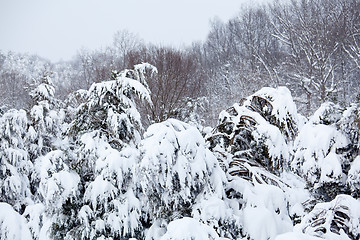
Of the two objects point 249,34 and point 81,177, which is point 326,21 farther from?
point 81,177

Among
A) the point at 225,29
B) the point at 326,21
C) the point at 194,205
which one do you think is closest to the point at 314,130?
the point at 194,205

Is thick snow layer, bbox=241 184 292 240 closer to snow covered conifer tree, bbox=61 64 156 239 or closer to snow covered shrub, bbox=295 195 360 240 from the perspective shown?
snow covered shrub, bbox=295 195 360 240

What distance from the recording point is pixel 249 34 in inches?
1098

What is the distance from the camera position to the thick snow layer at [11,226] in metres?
3.95

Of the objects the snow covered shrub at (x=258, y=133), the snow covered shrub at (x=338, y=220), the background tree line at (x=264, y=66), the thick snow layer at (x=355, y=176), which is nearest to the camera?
the snow covered shrub at (x=338, y=220)

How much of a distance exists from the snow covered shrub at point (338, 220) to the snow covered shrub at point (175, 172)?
5.16ft

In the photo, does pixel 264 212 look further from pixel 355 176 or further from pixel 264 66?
pixel 264 66

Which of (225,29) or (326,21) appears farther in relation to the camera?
(225,29)

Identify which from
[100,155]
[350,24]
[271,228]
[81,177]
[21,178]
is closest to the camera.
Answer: [271,228]

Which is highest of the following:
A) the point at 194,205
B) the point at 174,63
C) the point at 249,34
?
the point at 249,34

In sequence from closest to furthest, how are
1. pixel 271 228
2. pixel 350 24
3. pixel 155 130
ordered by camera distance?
pixel 271 228 < pixel 155 130 < pixel 350 24

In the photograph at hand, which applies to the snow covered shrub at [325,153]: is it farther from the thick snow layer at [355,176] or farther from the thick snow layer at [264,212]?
the thick snow layer at [264,212]

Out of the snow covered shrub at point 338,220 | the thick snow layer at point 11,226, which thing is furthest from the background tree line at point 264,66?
the thick snow layer at point 11,226

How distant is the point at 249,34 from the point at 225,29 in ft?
30.2
